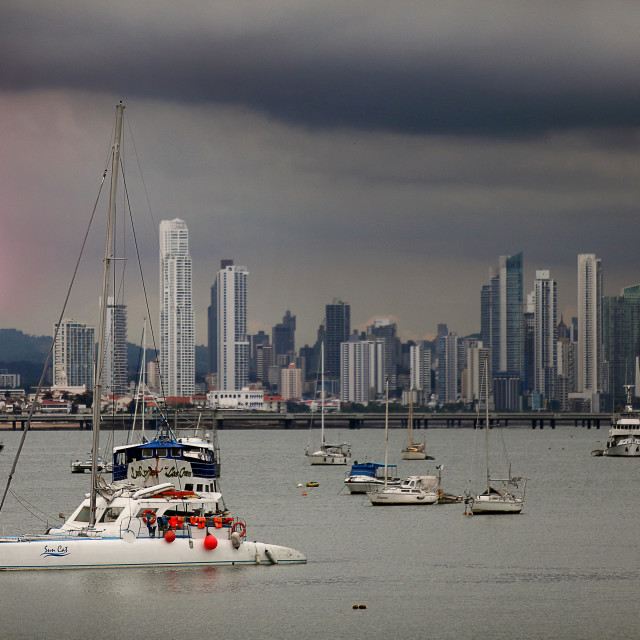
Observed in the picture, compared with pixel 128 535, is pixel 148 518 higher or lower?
higher

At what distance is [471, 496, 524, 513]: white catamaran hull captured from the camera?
75688 mm

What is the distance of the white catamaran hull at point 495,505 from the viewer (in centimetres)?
7569

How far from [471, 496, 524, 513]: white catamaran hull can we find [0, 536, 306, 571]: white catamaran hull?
3047cm

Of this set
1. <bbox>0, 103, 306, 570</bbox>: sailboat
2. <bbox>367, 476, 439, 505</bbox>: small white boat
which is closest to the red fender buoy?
<bbox>0, 103, 306, 570</bbox>: sailboat

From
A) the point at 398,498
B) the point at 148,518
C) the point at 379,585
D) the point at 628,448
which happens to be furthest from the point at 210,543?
the point at 628,448

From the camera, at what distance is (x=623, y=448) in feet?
577

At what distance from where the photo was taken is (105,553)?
47156 mm

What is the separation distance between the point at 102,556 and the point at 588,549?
25.6 meters

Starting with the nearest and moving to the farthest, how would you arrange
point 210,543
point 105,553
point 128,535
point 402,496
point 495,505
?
point 105,553
point 128,535
point 210,543
point 495,505
point 402,496

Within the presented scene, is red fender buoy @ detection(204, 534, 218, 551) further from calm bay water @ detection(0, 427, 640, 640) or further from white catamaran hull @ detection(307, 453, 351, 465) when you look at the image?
white catamaran hull @ detection(307, 453, 351, 465)

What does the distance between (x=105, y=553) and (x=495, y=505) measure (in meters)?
34.8

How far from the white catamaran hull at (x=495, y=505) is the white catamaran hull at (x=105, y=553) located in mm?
30473

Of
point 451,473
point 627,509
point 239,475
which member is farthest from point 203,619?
point 451,473

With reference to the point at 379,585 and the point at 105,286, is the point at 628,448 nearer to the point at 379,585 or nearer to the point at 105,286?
the point at 379,585
